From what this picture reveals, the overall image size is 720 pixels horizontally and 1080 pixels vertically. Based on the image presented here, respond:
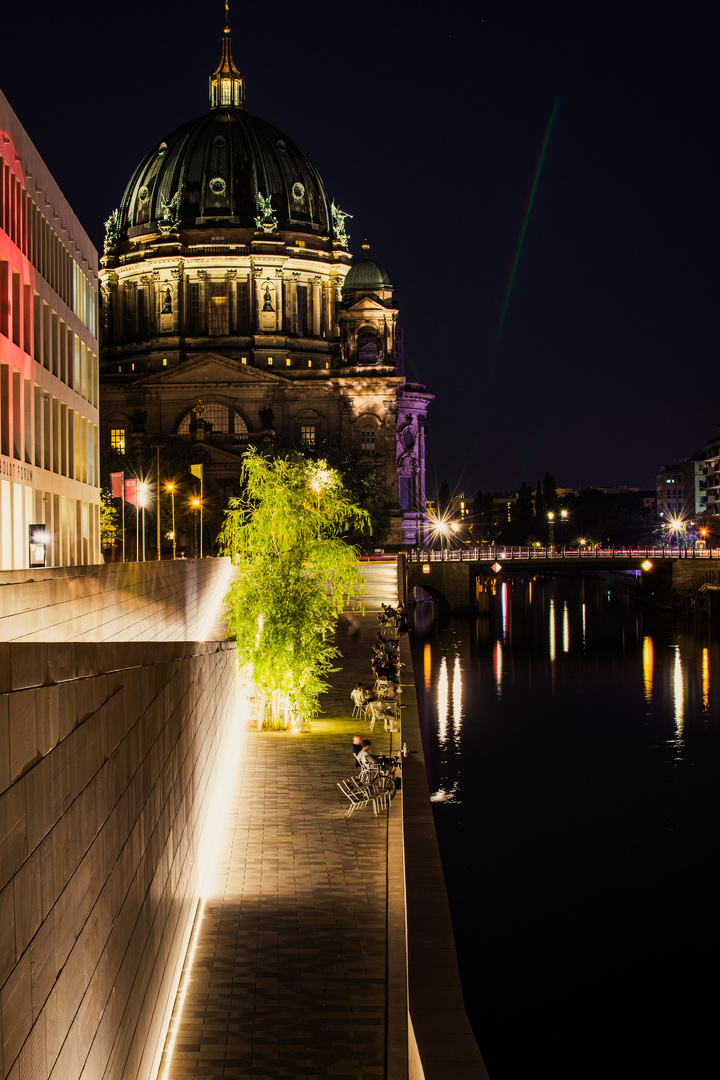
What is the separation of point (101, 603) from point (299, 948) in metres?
5.98

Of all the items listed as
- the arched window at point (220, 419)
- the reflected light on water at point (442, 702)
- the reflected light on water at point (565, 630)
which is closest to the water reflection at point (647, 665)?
the reflected light on water at point (565, 630)

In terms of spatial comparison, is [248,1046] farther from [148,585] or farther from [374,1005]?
[148,585]

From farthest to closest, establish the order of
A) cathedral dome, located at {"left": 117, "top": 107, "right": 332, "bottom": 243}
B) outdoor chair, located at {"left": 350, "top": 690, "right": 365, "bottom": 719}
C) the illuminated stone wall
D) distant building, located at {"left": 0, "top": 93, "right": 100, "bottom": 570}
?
cathedral dome, located at {"left": 117, "top": 107, "right": 332, "bottom": 243}
distant building, located at {"left": 0, "top": 93, "right": 100, "bottom": 570}
outdoor chair, located at {"left": 350, "top": 690, "right": 365, "bottom": 719}
the illuminated stone wall

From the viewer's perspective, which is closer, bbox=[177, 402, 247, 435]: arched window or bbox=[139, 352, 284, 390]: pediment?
bbox=[139, 352, 284, 390]: pediment

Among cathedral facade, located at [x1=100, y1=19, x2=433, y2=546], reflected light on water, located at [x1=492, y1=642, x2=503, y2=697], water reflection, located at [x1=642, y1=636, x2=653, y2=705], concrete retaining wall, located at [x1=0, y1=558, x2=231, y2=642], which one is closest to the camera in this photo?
concrete retaining wall, located at [x1=0, y1=558, x2=231, y2=642]

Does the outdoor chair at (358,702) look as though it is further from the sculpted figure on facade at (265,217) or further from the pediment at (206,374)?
the sculpted figure on facade at (265,217)

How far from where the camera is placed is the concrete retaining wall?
12.3 meters

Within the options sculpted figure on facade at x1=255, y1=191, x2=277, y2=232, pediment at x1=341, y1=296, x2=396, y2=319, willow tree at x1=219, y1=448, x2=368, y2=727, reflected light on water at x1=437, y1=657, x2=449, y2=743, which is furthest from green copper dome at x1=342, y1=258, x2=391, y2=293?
willow tree at x1=219, y1=448, x2=368, y2=727

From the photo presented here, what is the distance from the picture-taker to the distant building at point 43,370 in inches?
1126

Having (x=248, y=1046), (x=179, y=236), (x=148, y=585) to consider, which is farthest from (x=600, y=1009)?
(x=179, y=236)

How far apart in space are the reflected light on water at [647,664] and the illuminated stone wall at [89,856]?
38447 millimetres

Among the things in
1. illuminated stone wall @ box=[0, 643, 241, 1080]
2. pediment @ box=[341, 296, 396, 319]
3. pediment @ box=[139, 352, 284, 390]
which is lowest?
illuminated stone wall @ box=[0, 643, 241, 1080]

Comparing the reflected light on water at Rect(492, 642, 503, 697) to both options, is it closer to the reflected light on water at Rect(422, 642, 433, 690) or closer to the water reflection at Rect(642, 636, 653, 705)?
the reflected light on water at Rect(422, 642, 433, 690)

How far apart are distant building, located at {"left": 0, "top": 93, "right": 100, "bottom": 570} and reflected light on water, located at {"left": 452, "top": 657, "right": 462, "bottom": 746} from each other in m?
15.2
